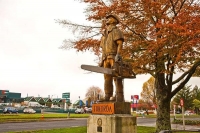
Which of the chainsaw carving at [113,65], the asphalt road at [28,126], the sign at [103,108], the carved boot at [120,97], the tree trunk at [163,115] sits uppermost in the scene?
the chainsaw carving at [113,65]

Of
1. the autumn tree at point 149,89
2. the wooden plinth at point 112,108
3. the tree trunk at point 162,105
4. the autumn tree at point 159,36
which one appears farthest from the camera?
the autumn tree at point 149,89

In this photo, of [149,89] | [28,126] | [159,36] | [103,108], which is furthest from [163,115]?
[149,89]

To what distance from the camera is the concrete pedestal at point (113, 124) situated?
5617 millimetres

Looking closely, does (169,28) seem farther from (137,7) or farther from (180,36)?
(137,7)

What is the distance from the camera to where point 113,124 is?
5.61 meters

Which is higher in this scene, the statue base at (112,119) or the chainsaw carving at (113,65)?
the chainsaw carving at (113,65)

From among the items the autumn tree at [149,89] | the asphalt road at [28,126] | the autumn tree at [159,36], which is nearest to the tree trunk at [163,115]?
the autumn tree at [159,36]

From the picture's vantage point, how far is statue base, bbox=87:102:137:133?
A: 5.64 metres

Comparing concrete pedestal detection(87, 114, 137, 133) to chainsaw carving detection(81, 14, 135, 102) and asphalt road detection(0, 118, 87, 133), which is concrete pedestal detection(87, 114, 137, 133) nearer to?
chainsaw carving detection(81, 14, 135, 102)

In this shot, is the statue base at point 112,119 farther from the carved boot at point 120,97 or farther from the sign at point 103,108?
Result: the carved boot at point 120,97

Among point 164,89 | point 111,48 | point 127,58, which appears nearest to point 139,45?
point 127,58

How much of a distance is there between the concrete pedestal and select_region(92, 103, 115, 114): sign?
136 millimetres

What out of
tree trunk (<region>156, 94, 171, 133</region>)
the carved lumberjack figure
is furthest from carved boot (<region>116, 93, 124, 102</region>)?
tree trunk (<region>156, 94, 171, 133</region>)

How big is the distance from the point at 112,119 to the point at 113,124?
12 centimetres
